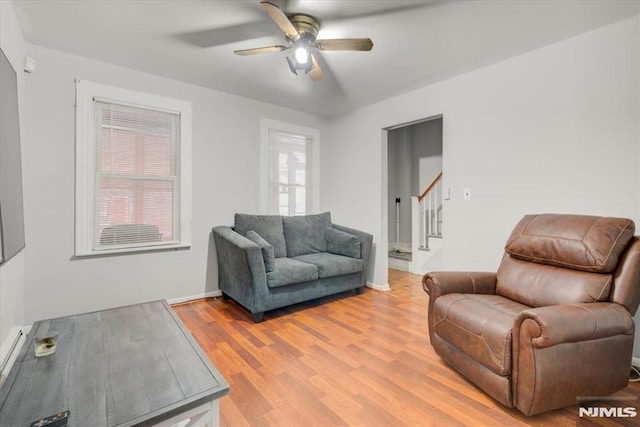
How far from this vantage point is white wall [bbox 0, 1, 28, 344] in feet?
6.10

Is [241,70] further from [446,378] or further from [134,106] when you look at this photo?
[446,378]

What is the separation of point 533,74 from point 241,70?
2.61 metres

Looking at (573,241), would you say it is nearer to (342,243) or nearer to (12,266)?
(342,243)

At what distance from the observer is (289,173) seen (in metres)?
4.16

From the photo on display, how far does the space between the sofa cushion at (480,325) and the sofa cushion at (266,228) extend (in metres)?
1.96

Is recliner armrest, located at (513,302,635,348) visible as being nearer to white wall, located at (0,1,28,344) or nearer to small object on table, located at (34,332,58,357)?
small object on table, located at (34,332,58,357)

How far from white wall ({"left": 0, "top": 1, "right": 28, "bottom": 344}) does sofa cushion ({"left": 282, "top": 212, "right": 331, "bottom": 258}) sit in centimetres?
234

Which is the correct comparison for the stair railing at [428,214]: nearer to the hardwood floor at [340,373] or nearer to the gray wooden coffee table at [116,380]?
the hardwood floor at [340,373]

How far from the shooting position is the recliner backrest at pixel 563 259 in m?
1.72

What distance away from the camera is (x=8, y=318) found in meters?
2.01

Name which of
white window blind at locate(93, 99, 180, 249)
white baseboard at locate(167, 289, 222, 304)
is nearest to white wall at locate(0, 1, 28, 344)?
white window blind at locate(93, 99, 180, 249)

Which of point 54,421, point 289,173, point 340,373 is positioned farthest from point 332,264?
point 54,421

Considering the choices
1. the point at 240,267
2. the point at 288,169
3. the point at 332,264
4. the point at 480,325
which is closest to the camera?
the point at 480,325

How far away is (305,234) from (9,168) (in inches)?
105
